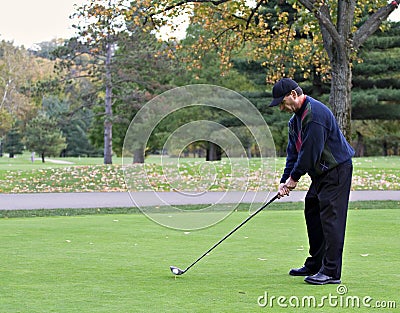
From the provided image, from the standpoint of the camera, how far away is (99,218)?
44.4 ft

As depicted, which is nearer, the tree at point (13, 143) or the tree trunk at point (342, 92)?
the tree trunk at point (342, 92)

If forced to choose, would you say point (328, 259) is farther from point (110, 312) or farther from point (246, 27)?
point (246, 27)

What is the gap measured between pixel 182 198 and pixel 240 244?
761cm

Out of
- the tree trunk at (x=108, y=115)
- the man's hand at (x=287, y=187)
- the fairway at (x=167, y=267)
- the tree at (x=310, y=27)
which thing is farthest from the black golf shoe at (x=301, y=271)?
the tree trunk at (x=108, y=115)

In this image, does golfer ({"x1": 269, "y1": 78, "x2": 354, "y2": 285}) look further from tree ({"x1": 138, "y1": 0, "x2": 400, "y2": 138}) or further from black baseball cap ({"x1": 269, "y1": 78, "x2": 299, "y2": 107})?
tree ({"x1": 138, "y1": 0, "x2": 400, "y2": 138})

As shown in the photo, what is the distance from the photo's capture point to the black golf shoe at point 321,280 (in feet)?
21.1

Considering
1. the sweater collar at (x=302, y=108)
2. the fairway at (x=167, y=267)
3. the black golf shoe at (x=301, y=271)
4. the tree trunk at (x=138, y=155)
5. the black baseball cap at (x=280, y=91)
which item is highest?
the black baseball cap at (x=280, y=91)

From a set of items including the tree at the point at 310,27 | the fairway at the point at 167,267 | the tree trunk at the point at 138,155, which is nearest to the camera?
the fairway at the point at 167,267

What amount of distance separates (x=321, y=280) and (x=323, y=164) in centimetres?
97

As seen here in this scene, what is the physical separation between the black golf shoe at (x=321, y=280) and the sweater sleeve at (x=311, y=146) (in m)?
0.90

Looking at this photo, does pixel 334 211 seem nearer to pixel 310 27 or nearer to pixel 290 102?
pixel 290 102

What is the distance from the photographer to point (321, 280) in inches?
253

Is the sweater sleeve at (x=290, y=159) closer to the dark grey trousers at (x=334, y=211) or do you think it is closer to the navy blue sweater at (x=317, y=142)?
the navy blue sweater at (x=317, y=142)

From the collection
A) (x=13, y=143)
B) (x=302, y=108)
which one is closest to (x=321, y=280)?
(x=302, y=108)
